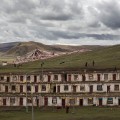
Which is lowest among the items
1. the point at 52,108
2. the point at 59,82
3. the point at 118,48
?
the point at 52,108

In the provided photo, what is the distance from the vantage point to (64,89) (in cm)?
9962

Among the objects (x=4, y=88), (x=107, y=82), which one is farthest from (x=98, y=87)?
(x=4, y=88)

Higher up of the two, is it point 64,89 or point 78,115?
point 64,89

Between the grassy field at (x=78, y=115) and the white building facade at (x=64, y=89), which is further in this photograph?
the white building facade at (x=64, y=89)

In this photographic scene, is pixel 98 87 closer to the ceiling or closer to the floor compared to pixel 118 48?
closer to the floor

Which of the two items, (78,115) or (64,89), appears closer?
(78,115)

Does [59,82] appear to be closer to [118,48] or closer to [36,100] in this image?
[36,100]

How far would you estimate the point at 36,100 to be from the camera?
98.6 m

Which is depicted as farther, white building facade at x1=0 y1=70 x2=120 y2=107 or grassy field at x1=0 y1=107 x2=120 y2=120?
white building facade at x1=0 y1=70 x2=120 y2=107

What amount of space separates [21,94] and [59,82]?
10.3 m

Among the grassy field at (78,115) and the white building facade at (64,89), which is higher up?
the white building facade at (64,89)

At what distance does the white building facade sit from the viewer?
96.6 m

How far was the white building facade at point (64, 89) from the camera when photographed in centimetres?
9656

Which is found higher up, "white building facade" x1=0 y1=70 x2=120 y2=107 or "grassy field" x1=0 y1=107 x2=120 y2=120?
"white building facade" x1=0 y1=70 x2=120 y2=107
